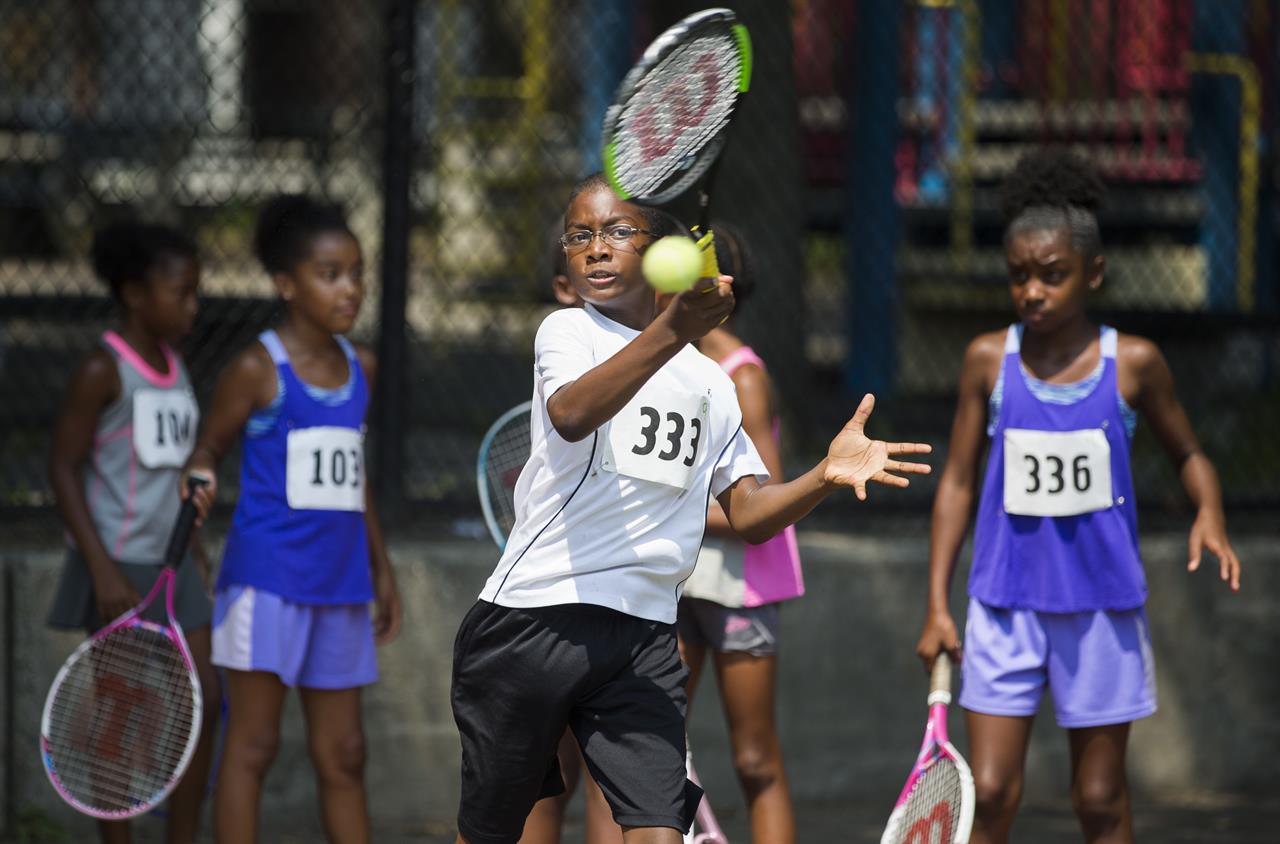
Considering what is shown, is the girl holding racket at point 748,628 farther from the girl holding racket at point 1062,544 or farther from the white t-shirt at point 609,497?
the white t-shirt at point 609,497

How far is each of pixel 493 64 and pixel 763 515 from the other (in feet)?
44.1

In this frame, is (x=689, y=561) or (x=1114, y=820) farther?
(x=1114, y=820)

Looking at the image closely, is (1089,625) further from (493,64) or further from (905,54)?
(493,64)

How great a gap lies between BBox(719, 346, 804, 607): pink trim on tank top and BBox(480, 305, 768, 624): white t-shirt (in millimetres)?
912

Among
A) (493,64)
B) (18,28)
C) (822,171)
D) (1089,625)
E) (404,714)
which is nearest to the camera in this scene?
(1089,625)

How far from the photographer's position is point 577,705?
3.33 meters

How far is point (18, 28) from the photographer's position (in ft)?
27.5

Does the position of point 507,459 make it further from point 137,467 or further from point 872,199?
point 872,199

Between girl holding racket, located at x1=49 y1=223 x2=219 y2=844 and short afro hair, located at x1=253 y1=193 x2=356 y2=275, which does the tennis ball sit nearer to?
short afro hair, located at x1=253 y1=193 x2=356 y2=275

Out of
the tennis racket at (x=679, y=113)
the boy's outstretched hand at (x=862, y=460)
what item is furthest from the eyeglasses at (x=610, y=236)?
the boy's outstretched hand at (x=862, y=460)

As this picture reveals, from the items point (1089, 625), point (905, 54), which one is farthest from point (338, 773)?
point (905, 54)

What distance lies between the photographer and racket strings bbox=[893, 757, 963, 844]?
353 centimetres

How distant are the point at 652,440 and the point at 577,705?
1.75 feet

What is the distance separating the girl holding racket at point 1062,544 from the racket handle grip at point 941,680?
71mm
